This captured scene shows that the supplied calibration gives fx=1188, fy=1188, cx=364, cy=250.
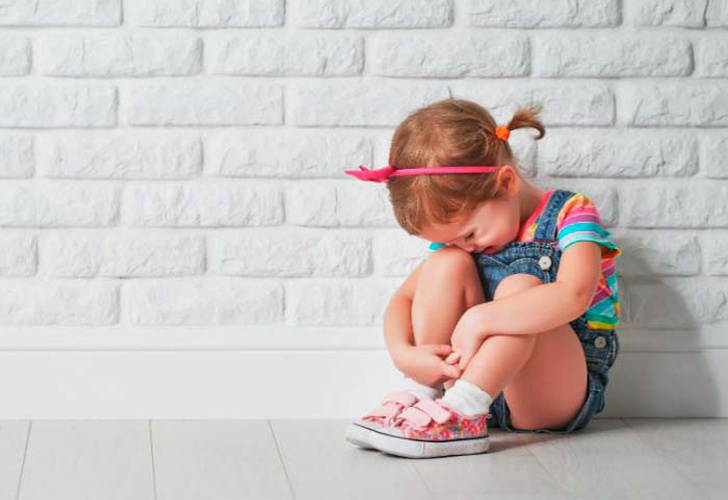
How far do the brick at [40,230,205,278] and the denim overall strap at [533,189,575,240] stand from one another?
0.64 meters

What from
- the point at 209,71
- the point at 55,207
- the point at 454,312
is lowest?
the point at 454,312

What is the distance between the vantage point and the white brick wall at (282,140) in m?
2.18

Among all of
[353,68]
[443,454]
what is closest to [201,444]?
[443,454]

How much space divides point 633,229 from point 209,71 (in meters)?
0.86

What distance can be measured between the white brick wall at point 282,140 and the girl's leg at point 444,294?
0.16m

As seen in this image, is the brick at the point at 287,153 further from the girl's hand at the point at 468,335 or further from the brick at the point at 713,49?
the brick at the point at 713,49

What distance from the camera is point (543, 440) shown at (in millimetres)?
2086

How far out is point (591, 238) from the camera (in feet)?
6.61

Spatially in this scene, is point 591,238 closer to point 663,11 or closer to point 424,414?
point 424,414

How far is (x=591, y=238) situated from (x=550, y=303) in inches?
5.5

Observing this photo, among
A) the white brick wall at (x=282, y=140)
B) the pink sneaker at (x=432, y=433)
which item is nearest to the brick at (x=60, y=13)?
the white brick wall at (x=282, y=140)

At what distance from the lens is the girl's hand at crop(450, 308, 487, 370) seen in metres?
1.99

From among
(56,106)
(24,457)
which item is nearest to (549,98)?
(56,106)

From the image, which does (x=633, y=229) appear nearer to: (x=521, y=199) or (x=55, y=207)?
(x=521, y=199)
